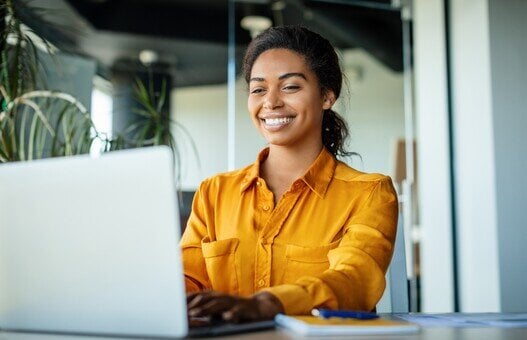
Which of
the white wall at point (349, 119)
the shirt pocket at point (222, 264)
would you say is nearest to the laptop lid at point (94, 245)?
the shirt pocket at point (222, 264)

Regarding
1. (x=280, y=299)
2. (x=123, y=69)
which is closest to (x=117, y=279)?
(x=280, y=299)

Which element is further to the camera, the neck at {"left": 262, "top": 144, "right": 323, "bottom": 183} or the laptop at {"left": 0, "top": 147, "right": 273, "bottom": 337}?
the neck at {"left": 262, "top": 144, "right": 323, "bottom": 183}

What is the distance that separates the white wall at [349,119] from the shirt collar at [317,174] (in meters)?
2.03

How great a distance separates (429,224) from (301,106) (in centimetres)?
285

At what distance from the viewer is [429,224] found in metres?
4.58

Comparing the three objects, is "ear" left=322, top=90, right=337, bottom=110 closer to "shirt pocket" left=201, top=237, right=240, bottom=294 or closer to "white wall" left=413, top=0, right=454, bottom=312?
"shirt pocket" left=201, top=237, right=240, bottom=294

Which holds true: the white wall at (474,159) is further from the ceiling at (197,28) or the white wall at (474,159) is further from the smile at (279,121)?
the smile at (279,121)

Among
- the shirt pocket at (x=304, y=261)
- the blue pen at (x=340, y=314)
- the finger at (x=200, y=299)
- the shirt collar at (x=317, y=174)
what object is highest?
the shirt collar at (x=317, y=174)

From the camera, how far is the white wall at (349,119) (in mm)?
5672

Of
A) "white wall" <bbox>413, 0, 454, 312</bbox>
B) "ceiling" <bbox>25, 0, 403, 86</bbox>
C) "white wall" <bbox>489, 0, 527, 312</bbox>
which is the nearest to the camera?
"white wall" <bbox>489, 0, 527, 312</bbox>

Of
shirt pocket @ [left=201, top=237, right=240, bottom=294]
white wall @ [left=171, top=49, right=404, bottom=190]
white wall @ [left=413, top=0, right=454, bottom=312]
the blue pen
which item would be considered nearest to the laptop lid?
the blue pen

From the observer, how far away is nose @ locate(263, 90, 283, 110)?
1.96 meters

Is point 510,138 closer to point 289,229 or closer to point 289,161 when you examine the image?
point 289,161

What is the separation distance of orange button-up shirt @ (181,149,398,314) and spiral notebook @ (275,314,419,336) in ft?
1.14
